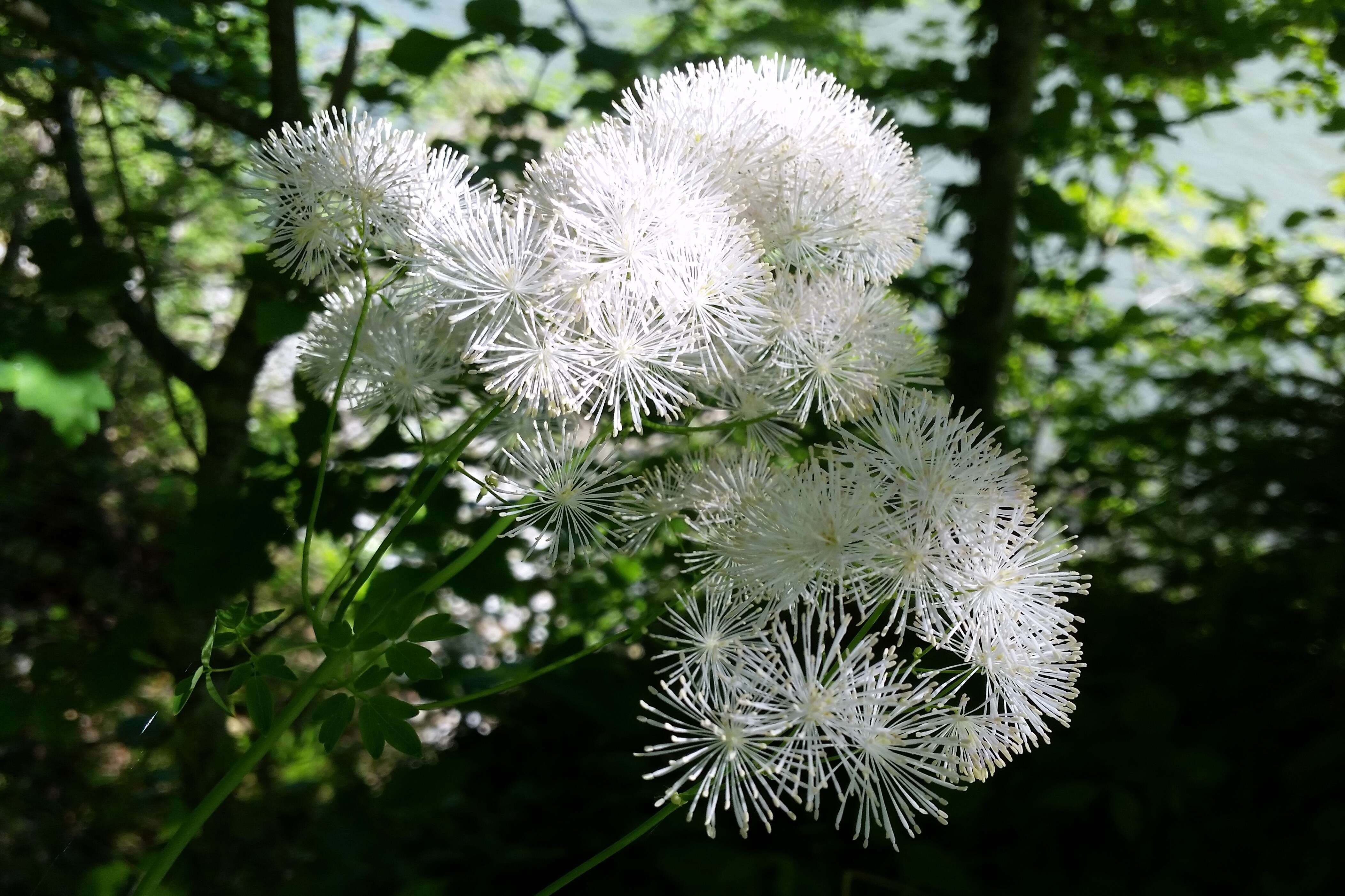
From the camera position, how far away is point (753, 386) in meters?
0.60

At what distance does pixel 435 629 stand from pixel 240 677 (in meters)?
0.10

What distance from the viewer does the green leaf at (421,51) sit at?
1.18 meters

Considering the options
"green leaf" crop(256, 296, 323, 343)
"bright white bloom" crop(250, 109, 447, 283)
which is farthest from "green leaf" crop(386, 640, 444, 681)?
"green leaf" crop(256, 296, 323, 343)

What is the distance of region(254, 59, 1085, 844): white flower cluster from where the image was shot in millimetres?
477

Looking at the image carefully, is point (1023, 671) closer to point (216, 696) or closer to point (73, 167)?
point (216, 696)

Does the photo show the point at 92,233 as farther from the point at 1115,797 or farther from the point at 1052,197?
the point at 1115,797

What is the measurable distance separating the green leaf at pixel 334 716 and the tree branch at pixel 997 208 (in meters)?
1.15

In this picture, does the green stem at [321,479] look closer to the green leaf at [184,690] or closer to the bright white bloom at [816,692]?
the green leaf at [184,690]

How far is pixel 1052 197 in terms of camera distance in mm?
1411

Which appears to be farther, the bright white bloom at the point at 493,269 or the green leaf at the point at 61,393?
the green leaf at the point at 61,393

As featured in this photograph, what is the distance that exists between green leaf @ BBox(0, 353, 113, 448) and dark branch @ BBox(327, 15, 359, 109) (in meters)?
0.46

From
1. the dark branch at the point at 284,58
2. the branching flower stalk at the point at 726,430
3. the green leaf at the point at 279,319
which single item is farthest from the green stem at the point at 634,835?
the dark branch at the point at 284,58

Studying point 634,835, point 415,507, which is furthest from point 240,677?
point 634,835

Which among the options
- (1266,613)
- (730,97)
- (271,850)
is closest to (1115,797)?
(1266,613)
